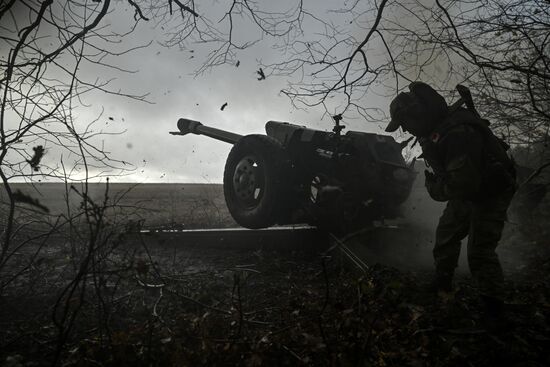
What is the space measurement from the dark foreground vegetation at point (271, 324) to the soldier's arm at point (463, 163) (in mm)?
978

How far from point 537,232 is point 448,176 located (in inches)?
179

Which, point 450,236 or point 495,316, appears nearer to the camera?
point 495,316

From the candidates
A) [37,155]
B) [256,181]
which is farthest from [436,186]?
[37,155]

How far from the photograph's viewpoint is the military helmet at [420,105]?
3.89 m

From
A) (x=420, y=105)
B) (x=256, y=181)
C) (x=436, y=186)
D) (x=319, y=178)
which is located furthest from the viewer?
(x=256, y=181)

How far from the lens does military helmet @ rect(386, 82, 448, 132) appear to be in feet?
12.8

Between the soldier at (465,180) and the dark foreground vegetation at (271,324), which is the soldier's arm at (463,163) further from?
the dark foreground vegetation at (271,324)

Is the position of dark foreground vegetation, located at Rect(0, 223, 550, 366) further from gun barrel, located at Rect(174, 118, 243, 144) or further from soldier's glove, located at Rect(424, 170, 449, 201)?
gun barrel, located at Rect(174, 118, 243, 144)

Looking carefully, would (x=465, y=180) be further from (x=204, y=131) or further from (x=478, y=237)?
(x=204, y=131)

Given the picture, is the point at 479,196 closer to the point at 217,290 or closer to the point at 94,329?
the point at 217,290

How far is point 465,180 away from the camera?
3.49 m

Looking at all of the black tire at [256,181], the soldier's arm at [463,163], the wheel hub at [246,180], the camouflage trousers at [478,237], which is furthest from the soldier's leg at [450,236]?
the wheel hub at [246,180]

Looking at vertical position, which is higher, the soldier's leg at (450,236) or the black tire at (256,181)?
the black tire at (256,181)

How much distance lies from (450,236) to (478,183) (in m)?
0.68
